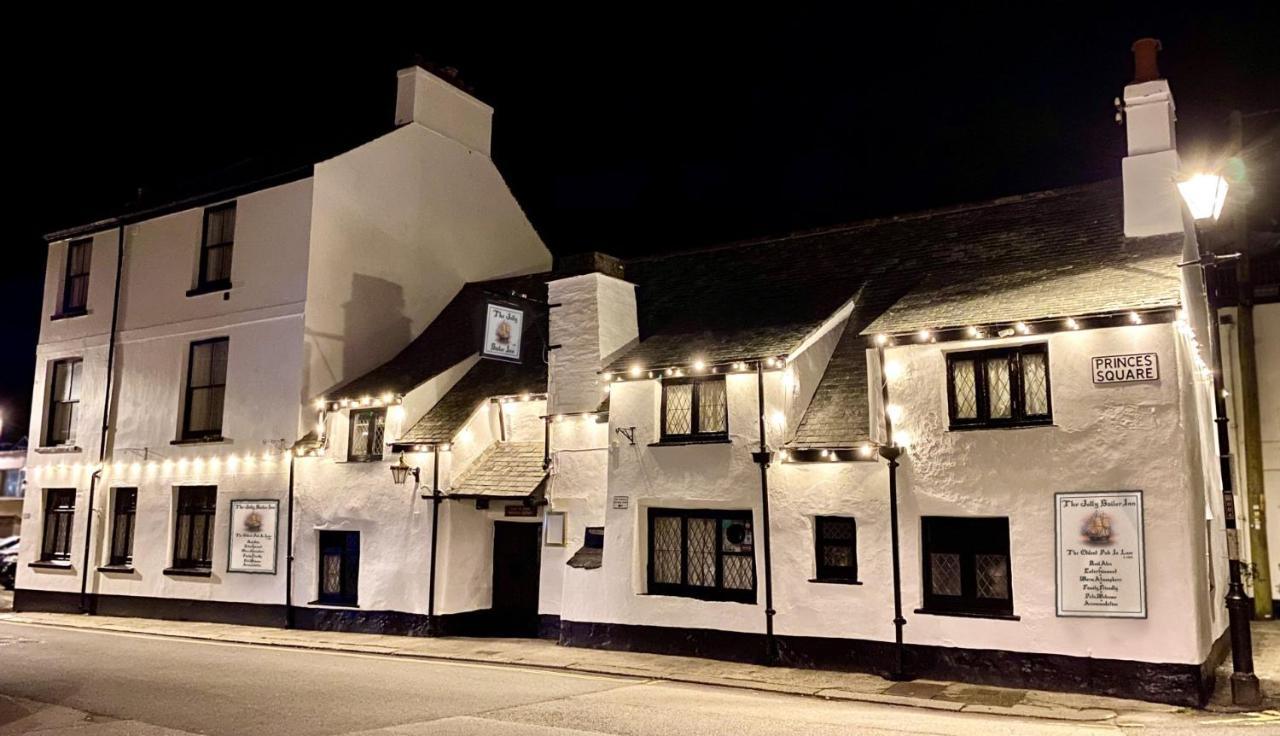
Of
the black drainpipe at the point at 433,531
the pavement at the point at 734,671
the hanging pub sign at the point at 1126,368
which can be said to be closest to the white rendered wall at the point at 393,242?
the black drainpipe at the point at 433,531

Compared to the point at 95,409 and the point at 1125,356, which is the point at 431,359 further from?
the point at 1125,356

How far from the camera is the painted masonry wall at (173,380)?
2042cm

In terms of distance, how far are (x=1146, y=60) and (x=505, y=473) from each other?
12624 millimetres

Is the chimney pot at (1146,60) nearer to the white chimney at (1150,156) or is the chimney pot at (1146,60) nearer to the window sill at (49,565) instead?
the white chimney at (1150,156)

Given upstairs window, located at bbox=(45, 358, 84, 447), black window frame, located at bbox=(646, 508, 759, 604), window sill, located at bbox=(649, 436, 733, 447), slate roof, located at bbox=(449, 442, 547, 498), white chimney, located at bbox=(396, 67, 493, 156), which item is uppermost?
white chimney, located at bbox=(396, 67, 493, 156)

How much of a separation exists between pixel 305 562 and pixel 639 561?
7689 millimetres

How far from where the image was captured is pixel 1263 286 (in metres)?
20.0

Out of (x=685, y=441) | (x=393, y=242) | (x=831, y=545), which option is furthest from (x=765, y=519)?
(x=393, y=242)

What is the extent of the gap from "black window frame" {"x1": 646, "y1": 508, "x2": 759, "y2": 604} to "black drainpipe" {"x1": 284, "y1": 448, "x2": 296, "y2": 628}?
806cm

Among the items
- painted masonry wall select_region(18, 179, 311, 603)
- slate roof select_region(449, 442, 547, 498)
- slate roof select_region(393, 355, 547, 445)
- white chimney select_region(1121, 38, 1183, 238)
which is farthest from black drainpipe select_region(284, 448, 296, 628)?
white chimney select_region(1121, 38, 1183, 238)

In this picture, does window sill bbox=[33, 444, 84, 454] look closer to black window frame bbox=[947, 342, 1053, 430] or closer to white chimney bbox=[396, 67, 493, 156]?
white chimney bbox=[396, 67, 493, 156]

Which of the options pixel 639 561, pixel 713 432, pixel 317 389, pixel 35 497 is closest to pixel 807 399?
pixel 713 432

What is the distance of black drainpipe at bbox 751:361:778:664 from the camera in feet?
47.3

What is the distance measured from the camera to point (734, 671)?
1399cm
